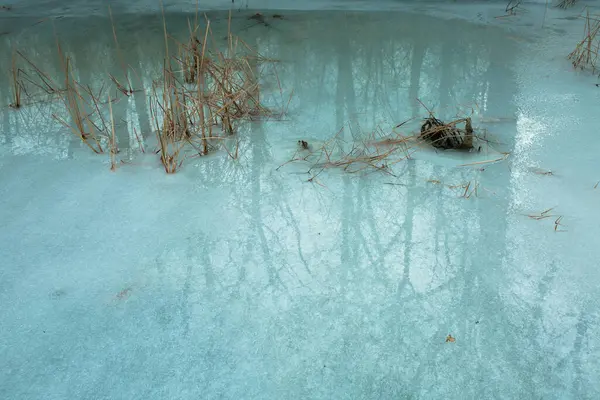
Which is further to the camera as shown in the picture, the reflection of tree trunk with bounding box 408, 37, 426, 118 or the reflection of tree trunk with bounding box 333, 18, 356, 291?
the reflection of tree trunk with bounding box 408, 37, 426, 118

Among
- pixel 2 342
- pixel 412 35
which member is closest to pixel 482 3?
pixel 412 35

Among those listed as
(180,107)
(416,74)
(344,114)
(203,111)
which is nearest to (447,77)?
(416,74)

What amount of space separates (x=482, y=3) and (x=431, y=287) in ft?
11.9

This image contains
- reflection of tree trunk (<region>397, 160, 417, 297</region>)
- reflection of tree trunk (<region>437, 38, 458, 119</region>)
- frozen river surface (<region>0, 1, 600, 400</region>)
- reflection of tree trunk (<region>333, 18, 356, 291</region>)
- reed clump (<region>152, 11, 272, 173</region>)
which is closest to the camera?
frozen river surface (<region>0, 1, 600, 400</region>)

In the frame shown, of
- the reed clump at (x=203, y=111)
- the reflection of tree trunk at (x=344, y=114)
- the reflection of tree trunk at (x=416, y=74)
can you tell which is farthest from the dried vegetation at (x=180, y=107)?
the reflection of tree trunk at (x=416, y=74)

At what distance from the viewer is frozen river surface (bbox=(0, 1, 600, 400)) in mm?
1518

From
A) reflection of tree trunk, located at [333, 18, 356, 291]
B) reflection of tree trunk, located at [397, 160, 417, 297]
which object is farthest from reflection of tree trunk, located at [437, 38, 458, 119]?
reflection of tree trunk, located at [397, 160, 417, 297]

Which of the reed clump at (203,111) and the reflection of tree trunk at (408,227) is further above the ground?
the reed clump at (203,111)

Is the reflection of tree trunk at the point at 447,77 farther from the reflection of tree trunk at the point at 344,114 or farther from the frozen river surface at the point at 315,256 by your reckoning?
the reflection of tree trunk at the point at 344,114

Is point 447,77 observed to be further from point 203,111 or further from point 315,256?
point 315,256

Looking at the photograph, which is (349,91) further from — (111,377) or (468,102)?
(111,377)

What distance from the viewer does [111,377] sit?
4.96 ft

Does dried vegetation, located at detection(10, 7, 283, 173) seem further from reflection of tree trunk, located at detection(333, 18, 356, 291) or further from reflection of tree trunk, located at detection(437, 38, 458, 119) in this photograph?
reflection of tree trunk, located at detection(437, 38, 458, 119)

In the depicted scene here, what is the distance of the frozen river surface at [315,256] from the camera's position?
152cm
